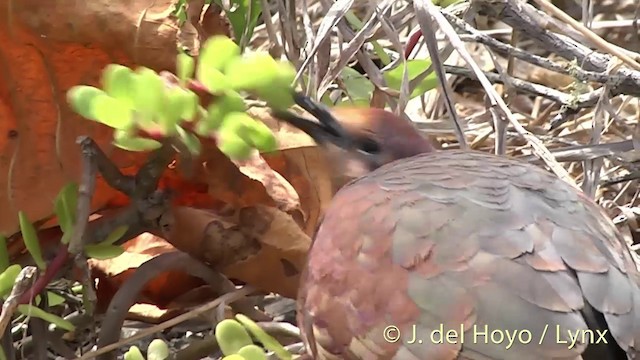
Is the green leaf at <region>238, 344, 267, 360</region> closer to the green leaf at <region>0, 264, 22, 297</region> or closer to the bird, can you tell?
the bird

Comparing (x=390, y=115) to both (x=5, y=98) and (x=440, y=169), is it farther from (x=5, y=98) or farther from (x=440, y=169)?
(x=5, y=98)

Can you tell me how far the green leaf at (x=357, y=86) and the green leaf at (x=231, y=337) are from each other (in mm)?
423

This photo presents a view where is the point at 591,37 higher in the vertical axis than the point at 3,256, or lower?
higher

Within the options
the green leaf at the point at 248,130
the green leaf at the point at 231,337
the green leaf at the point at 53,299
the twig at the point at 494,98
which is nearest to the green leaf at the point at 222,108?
the green leaf at the point at 248,130

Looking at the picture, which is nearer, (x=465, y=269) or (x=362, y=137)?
(x=465, y=269)

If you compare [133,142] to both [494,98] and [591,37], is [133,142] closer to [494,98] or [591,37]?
[494,98]

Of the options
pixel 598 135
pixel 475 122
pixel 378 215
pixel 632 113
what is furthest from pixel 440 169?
pixel 632 113

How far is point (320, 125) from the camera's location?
3.28 feet

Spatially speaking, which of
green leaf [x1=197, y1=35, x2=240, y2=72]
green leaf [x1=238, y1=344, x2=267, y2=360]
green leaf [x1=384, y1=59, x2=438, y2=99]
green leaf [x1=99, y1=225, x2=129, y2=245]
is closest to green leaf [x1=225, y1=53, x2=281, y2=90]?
green leaf [x1=197, y1=35, x2=240, y2=72]

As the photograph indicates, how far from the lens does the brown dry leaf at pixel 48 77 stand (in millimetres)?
907

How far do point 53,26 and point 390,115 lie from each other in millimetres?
313

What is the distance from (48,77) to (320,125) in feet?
0.80

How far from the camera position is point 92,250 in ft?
3.05

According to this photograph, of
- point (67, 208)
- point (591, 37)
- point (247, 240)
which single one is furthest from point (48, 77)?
point (591, 37)
